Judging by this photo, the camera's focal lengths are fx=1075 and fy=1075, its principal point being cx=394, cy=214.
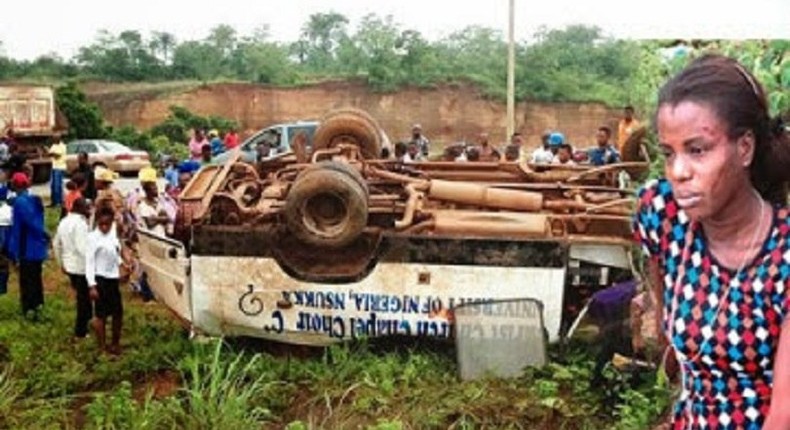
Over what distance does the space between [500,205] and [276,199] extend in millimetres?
1661

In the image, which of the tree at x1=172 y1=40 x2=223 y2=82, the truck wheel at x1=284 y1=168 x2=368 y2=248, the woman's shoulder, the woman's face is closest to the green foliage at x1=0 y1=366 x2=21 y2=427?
the truck wheel at x1=284 y1=168 x2=368 y2=248

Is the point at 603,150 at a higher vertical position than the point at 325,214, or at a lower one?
higher

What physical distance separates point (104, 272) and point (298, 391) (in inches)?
80.8

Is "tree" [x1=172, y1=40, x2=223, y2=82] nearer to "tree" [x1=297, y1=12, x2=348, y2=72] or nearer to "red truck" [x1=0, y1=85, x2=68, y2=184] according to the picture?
"tree" [x1=297, y1=12, x2=348, y2=72]

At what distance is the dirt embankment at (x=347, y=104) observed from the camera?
122 feet

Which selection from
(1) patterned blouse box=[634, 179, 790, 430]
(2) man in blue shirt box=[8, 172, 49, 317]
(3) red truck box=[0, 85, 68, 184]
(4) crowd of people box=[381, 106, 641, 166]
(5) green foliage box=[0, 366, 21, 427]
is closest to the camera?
(1) patterned blouse box=[634, 179, 790, 430]

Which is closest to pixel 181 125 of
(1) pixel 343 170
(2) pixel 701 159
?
(1) pixel 343 170

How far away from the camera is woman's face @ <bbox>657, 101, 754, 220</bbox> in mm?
1821

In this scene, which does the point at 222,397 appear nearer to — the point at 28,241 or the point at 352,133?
the point at 28,241

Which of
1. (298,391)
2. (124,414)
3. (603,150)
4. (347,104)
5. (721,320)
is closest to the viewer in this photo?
(721,320)

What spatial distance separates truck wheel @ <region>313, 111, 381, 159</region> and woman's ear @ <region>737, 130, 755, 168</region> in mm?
8256

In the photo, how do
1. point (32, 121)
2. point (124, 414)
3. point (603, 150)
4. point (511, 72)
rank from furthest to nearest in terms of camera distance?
1. point (32, 121)
2. point (511, 72)
3. point (603, 150)
4. point (124, 414)

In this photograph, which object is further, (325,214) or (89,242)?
(89,242)

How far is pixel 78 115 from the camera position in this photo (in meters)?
29.2
